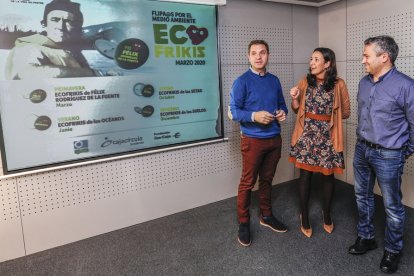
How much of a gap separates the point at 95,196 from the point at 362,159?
226 cm

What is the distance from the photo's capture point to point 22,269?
8.18 feet

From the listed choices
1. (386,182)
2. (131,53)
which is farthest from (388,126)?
(131,53)

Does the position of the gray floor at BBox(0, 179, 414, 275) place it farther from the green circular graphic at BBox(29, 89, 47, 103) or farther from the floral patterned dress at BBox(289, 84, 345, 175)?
the green circular graphic at BBox(29, 89, 47, 103)

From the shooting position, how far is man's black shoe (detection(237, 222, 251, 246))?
8.86 feet

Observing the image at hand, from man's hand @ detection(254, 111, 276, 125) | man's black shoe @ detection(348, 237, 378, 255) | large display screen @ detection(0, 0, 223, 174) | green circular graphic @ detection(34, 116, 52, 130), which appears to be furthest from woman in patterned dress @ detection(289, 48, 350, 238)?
green circular graphic @ detection(34, 116, 52, 130)

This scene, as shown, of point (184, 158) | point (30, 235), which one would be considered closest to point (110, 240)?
point (30, 235)

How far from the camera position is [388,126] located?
7.09ft

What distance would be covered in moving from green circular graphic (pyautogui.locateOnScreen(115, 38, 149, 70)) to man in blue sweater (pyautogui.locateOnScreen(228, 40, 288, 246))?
91 centimetres

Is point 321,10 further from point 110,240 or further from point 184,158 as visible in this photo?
point 110,240

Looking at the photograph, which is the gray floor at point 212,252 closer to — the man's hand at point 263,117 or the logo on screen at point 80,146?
the logo on screen at point 80,146

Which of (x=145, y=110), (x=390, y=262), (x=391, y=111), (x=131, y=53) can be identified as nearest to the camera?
(x=391, y=111)

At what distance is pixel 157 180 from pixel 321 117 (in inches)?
65.1

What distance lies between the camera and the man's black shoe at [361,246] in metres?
2.49

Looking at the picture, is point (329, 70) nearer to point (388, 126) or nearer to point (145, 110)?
point (388, 126)
